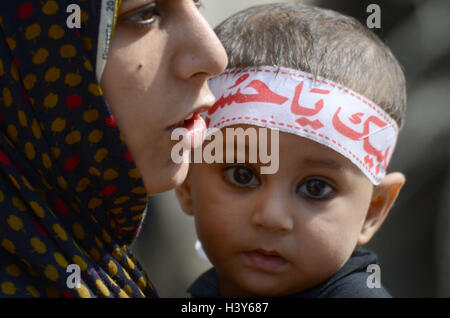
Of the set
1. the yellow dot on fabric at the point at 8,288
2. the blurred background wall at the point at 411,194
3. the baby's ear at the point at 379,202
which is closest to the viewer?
the yellow dot on fabric at the point at 8,288

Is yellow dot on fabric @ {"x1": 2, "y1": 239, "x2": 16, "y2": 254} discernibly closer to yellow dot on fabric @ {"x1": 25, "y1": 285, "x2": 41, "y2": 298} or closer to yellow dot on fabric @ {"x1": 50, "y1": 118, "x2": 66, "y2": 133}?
yellow dot on fabric @ {"x1": 25, "y1": 285, "x2": 41, "y2": 298}

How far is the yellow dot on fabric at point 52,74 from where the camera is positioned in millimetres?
1938

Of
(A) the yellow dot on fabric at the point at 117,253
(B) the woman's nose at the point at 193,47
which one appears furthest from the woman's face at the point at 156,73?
(A) the yellow dot on fabric at the point at 117,253

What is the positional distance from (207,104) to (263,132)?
343mm

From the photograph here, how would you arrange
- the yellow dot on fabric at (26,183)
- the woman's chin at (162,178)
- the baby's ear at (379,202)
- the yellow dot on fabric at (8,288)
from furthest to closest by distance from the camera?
1. the baby's ear at (379,202)
2. the woman's chin at (162,178)
3. the yellow dot on fabric at (26,183)
4. the yellow dot on fabric at (8,288)

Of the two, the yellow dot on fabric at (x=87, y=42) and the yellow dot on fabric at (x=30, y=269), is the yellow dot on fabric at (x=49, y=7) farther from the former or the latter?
the yellow dot on fabric at (x=30, y=269)

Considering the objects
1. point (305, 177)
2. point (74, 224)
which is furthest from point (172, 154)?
point (305, 177)

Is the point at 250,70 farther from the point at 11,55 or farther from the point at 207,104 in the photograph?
the point at 11,55

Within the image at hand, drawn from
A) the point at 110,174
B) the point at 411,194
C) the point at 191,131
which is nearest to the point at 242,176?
the point at 191,131

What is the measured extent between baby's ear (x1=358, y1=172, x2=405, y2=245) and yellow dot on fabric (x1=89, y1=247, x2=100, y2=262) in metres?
1.11

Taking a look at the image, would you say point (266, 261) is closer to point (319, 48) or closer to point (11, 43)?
point (319, 48)

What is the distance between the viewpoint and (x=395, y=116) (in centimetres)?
271

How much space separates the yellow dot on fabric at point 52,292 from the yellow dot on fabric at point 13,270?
3.7 inches

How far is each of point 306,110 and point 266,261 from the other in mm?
564
